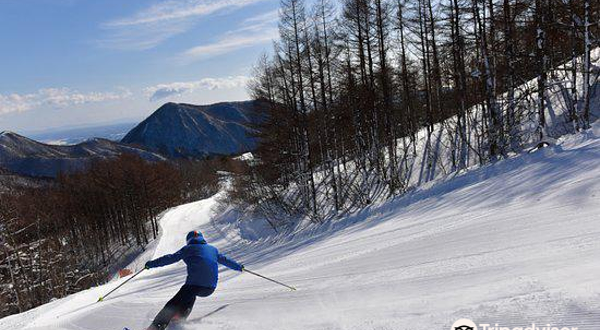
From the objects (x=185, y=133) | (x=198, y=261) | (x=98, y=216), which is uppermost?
(x=185, y=133)

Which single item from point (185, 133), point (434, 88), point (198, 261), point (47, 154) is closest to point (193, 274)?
point (198, 261)

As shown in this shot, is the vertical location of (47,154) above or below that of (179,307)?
above

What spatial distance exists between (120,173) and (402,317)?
162 feet

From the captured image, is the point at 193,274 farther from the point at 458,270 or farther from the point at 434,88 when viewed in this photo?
the point at 434,88

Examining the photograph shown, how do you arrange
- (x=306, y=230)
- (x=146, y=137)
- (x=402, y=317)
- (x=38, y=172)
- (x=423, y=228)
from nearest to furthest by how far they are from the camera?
(x=402, y=317) → (x=423, y=228) → (x=306, y=230) → (x=38, y=172) → (x=146, y=137)

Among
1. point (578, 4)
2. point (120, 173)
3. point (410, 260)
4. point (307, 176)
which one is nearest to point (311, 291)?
point (410, 260)

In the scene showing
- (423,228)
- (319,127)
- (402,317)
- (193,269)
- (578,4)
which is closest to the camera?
(402,317)

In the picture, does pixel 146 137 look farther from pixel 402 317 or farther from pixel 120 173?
pixel 402 317

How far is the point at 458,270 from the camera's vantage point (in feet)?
15.7

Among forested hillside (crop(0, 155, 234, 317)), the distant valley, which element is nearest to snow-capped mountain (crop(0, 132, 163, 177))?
the distant valley

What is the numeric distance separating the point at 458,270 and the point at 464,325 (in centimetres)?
157

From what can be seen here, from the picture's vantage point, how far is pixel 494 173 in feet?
32.5

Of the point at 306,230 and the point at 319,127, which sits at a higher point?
the point at 319,127

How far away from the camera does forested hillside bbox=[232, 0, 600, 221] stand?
41.5 ft
